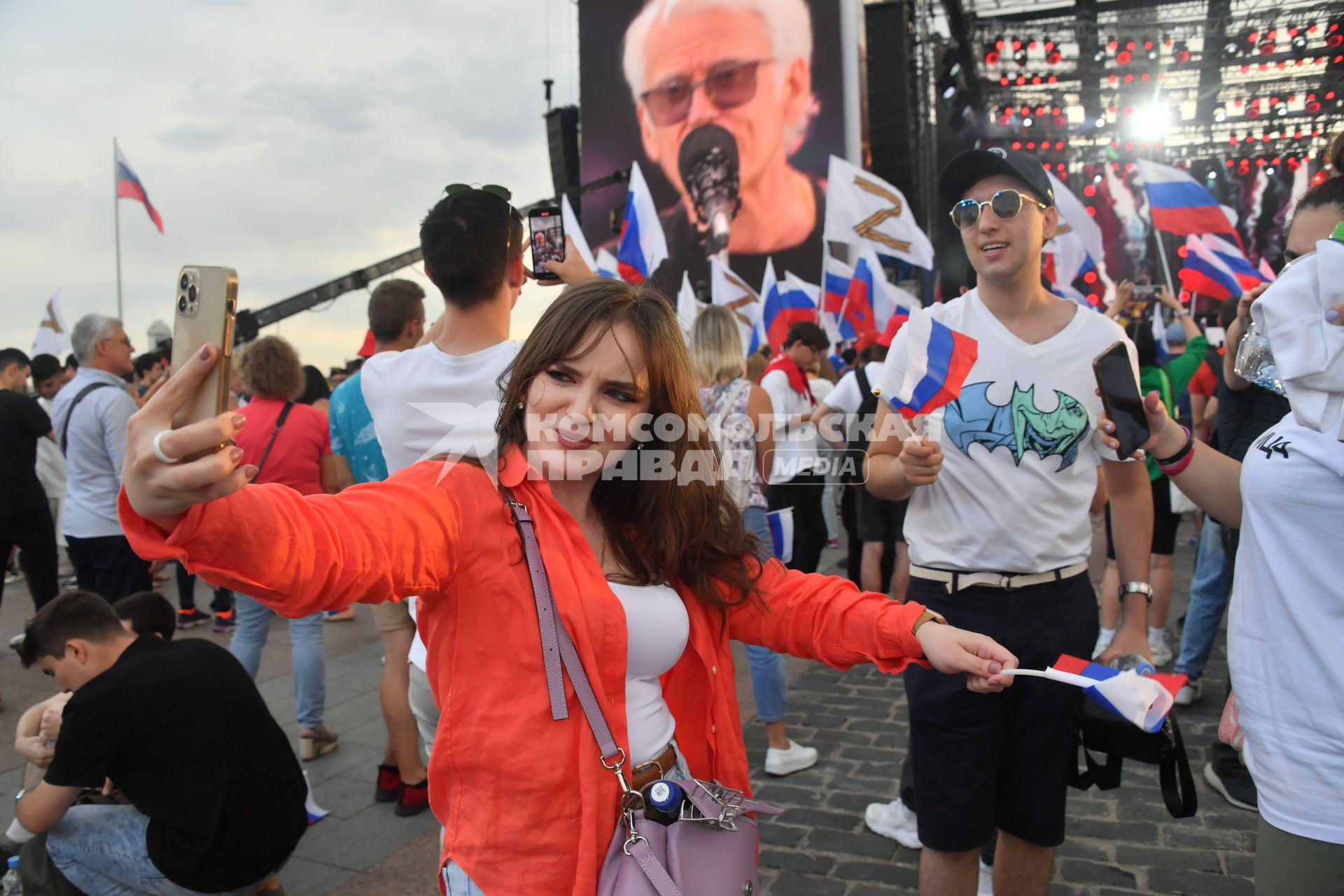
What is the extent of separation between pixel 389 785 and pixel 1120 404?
3.48 meters

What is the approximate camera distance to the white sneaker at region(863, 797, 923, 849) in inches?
144

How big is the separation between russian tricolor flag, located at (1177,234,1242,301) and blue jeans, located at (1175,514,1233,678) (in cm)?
150

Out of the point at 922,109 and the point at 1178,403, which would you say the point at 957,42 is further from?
the point at 1178,403

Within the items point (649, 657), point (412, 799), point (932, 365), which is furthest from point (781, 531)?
point (649, 657)

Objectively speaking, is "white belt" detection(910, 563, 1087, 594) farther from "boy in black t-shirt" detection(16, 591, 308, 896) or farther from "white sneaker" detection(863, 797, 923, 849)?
"boy in black t-shirt" detection(16, 591, 308, 896)

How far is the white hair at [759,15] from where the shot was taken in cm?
2423

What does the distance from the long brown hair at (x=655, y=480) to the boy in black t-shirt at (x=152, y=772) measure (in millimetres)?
1868

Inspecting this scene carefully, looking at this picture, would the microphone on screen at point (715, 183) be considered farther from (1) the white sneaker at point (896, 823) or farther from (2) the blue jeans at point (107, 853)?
(2) the blue jeans at point (107, 853)

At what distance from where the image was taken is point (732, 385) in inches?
181

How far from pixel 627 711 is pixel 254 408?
384 centimetres

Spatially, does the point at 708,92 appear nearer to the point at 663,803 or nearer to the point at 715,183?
the point at 715,183

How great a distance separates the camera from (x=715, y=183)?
995 inches

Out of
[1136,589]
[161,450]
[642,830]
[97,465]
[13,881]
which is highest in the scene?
[161,450]

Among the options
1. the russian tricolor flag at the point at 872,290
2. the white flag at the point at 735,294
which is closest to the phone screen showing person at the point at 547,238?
the white flag at the point at 735,294
